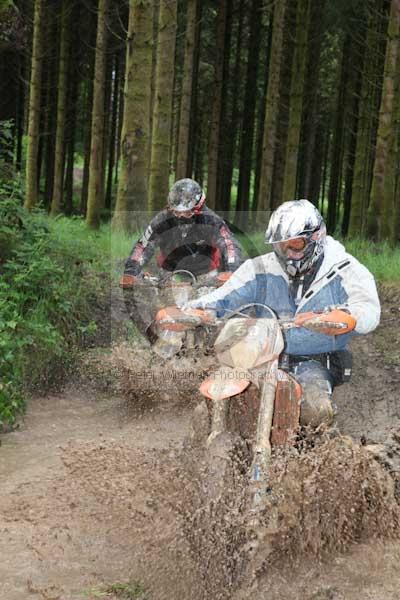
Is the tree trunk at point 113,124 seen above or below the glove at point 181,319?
above

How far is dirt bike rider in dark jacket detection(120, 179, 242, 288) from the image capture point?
26.1 feet

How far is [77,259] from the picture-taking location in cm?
967

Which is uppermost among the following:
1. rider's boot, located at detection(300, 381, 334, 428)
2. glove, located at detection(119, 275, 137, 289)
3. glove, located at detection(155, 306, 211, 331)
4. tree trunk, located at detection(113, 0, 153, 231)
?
tree trunk, located at detection(113, 0, 153, 231)

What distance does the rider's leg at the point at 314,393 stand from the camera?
4598 mm

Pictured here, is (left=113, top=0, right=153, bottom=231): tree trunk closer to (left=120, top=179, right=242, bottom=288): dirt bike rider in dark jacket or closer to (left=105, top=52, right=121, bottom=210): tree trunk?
(left=120, top=179, right=242, bottom=288): dirt bike rider in dark jacket

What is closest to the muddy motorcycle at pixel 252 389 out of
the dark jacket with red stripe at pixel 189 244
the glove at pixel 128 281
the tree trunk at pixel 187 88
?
the glove at pixel 128 281

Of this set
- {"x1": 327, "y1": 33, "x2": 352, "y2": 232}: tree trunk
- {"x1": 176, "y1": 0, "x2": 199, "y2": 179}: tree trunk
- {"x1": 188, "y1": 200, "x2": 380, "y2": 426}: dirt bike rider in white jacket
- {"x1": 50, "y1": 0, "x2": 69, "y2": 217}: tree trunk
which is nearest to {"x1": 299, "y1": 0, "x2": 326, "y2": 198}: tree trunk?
{"x1": 327, "y1": 33, "x2": 352, "y2": 232}: tree trunk

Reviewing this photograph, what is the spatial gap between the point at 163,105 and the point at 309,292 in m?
9.12

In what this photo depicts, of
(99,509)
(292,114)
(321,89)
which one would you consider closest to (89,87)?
(321,89)

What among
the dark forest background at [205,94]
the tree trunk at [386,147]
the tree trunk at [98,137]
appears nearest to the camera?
the dark forest background at [205,94]

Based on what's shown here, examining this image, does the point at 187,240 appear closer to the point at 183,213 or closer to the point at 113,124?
the point at 183,213

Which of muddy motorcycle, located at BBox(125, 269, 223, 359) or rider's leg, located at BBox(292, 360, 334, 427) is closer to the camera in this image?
Result: rider's leg, located at BBox(292, 360, 334, 427)

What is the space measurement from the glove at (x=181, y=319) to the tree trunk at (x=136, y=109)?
8.08 m

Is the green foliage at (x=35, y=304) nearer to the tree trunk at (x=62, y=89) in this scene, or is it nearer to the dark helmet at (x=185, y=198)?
the dark helmet at (x=185, y=198)
